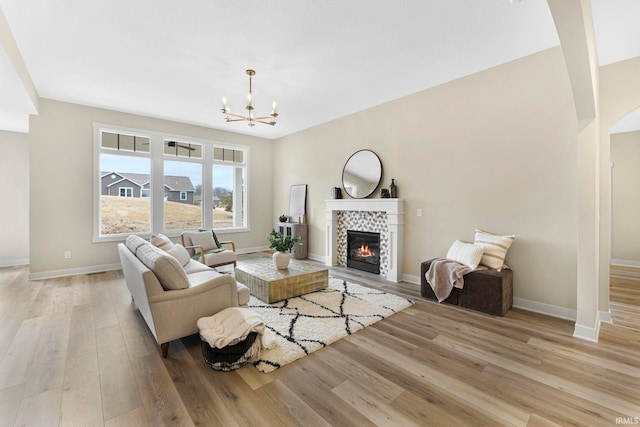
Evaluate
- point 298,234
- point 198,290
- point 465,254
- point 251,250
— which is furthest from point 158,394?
point 251,250

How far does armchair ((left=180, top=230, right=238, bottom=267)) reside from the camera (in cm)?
469

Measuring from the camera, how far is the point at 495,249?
11.2 feet

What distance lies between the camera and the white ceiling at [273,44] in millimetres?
2553

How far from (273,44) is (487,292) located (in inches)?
147

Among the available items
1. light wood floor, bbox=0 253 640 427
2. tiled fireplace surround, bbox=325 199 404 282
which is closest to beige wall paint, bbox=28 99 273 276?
light wood floor, bbox=0 253 640 427

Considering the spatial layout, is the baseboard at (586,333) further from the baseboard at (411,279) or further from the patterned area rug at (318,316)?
the baseboard at (411,279)

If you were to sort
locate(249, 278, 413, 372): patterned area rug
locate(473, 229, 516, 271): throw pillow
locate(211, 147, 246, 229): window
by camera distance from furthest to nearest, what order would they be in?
locate(211, 147, 246, 229): window
locate(473, 229, 516, 271): throw pillow
locate(249, 278, 413, 372): patterned area rug

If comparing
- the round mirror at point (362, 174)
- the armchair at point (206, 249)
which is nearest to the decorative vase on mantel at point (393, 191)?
the round mirror at point (362, 174)

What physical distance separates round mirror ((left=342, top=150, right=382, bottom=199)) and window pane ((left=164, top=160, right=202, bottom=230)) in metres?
3.42

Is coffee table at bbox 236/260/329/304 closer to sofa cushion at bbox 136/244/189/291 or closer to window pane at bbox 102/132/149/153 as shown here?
sofa cushion at bbox 136/244/189/291

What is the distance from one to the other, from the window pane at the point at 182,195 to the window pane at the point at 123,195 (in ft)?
1.23

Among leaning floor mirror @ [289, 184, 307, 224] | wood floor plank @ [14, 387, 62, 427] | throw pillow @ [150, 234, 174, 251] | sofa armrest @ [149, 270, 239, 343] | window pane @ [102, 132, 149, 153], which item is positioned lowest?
wood floor plank @ [14, 387, 62, 427]

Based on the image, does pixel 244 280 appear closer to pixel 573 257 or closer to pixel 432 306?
pixel 432 306

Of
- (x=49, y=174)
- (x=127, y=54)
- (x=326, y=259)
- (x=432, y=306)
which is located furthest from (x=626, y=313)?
(x=49, y=174)
